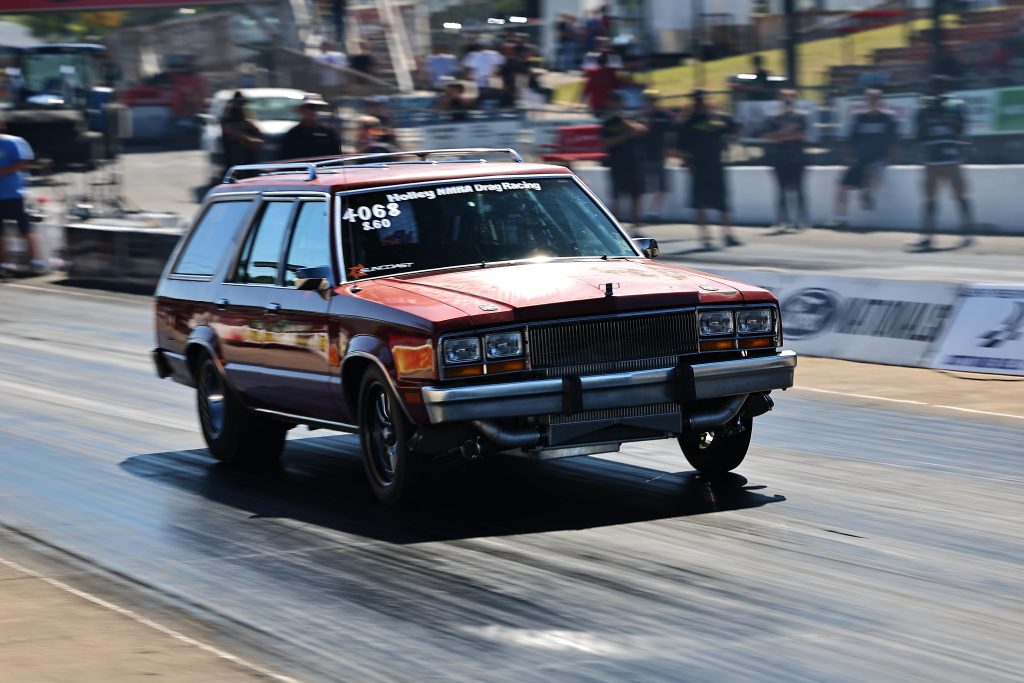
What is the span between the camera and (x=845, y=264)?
68.6 feet

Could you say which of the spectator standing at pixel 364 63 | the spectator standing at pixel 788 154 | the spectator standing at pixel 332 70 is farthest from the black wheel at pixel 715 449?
the spectator standing at pixel 364 63

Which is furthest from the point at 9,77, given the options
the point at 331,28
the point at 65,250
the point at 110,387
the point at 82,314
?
the point at 110,387

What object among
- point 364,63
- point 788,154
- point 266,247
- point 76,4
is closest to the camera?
point 266,247

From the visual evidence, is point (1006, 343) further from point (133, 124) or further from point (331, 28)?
point (133, 124)

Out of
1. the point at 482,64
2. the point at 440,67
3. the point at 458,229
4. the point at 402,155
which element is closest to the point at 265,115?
the point at 440,67

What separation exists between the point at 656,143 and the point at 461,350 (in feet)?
63.2

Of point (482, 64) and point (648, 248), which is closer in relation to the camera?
point (648, 248)

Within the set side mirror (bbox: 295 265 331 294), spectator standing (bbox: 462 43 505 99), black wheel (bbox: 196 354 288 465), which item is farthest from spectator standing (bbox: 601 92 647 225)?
side mirror (bbox: 295 265 331 294)

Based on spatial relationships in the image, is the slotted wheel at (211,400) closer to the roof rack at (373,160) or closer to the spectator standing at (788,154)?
the roof rack at (373,160)

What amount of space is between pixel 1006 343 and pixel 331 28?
29.0m

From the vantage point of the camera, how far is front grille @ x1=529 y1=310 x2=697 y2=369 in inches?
299

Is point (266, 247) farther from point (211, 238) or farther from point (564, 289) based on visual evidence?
point (564, 289)

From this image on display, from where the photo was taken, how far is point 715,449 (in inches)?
341

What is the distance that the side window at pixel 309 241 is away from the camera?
8750 millimetres
